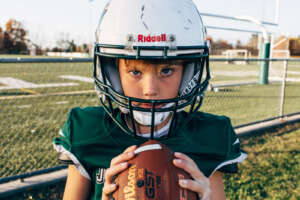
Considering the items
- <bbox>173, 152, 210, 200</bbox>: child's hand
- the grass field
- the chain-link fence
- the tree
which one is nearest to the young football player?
<bbox>173, 152, 210, 200</bbox>: child's hand

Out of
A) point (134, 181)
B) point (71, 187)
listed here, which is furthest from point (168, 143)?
point (71, 187)

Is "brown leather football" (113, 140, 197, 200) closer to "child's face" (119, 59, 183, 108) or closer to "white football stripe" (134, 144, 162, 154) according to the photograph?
"white football stripe" (134, 144, 162, 154)

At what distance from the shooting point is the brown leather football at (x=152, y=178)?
3.41ft

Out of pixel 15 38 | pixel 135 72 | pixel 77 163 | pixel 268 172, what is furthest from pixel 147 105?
pixel 15 38

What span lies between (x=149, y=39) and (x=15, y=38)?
45.3 meters

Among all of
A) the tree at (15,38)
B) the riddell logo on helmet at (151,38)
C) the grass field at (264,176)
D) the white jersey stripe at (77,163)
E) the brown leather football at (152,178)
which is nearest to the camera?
the brown leather football at (152,178)

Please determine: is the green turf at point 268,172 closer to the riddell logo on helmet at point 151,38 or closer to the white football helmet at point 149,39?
the white football helmet at point 149,39

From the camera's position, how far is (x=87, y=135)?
1.41 m

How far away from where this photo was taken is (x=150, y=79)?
1.24 m

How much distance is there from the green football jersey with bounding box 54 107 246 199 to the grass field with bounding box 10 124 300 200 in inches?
67.1

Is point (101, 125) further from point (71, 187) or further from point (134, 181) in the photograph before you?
point (134, 181)

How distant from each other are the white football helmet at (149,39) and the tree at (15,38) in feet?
126

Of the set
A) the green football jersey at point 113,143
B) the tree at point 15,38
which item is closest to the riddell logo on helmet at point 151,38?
the green football jersey at point 113,143

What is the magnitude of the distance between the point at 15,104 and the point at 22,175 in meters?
3.84
